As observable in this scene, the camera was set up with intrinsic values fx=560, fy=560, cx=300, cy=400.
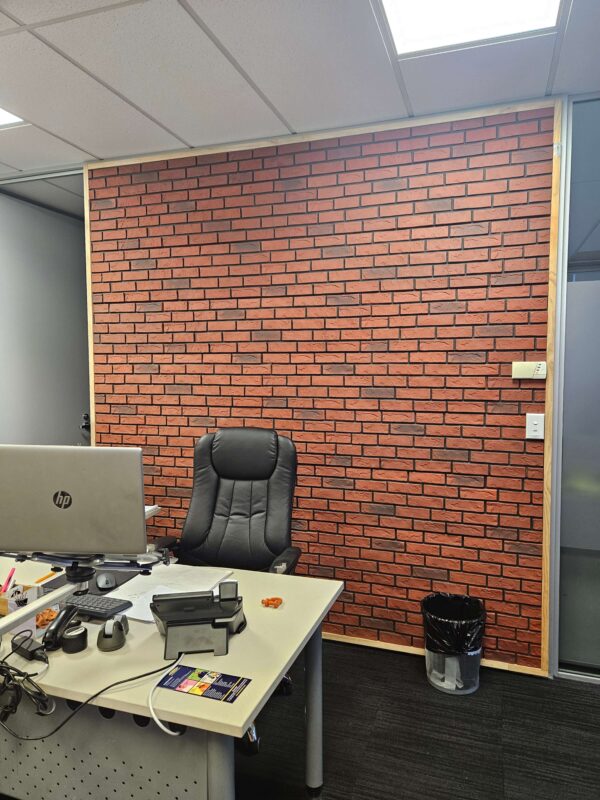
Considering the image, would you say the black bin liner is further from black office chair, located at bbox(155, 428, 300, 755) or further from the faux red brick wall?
black office chair, located at bbox(155, 428, 300, 755)

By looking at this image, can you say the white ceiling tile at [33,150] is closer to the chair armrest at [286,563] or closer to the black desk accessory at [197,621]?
the chair armrest at [286,563]

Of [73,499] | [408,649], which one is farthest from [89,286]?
[408,649]

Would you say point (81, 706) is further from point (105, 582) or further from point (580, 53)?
point (580, 53)

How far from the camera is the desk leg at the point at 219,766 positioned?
1.29m

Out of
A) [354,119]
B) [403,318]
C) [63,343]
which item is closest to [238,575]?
[403,318]

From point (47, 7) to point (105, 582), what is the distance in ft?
6.64

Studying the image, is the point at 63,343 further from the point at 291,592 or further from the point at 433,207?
the point at 291,592

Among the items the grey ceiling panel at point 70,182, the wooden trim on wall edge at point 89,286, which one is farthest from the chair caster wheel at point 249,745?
the grey ceiling panel at point 70,182

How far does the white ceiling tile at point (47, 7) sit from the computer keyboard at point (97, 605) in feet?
6.63

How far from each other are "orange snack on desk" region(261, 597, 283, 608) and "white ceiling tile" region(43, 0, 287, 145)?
2.07 metres

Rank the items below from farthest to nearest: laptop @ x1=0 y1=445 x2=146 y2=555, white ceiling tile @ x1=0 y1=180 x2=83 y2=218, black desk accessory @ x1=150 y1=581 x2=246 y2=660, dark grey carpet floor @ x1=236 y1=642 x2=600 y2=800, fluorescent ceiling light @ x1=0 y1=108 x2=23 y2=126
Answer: white ceiling tile @ x1=0 y1=180 x2=83 y2=218 < fluorescent ceiling light @ x1=0 y1=108 x2=23 y2=126 < dark grey carpet floor @ x1=236 y1=642 x2=600 y2=800 < laptop @ x1=0 y1=445 x2=146 y2=555 < black desk accessory @ x1=150 y1=581 x2=246 y2=660

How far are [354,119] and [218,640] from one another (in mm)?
2543

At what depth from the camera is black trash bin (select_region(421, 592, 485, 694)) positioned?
262 cm

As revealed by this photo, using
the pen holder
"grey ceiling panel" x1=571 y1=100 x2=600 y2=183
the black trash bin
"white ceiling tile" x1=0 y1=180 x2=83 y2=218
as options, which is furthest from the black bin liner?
"white ceiling tile" x1=0 y1=180 x2=83 y2=218
